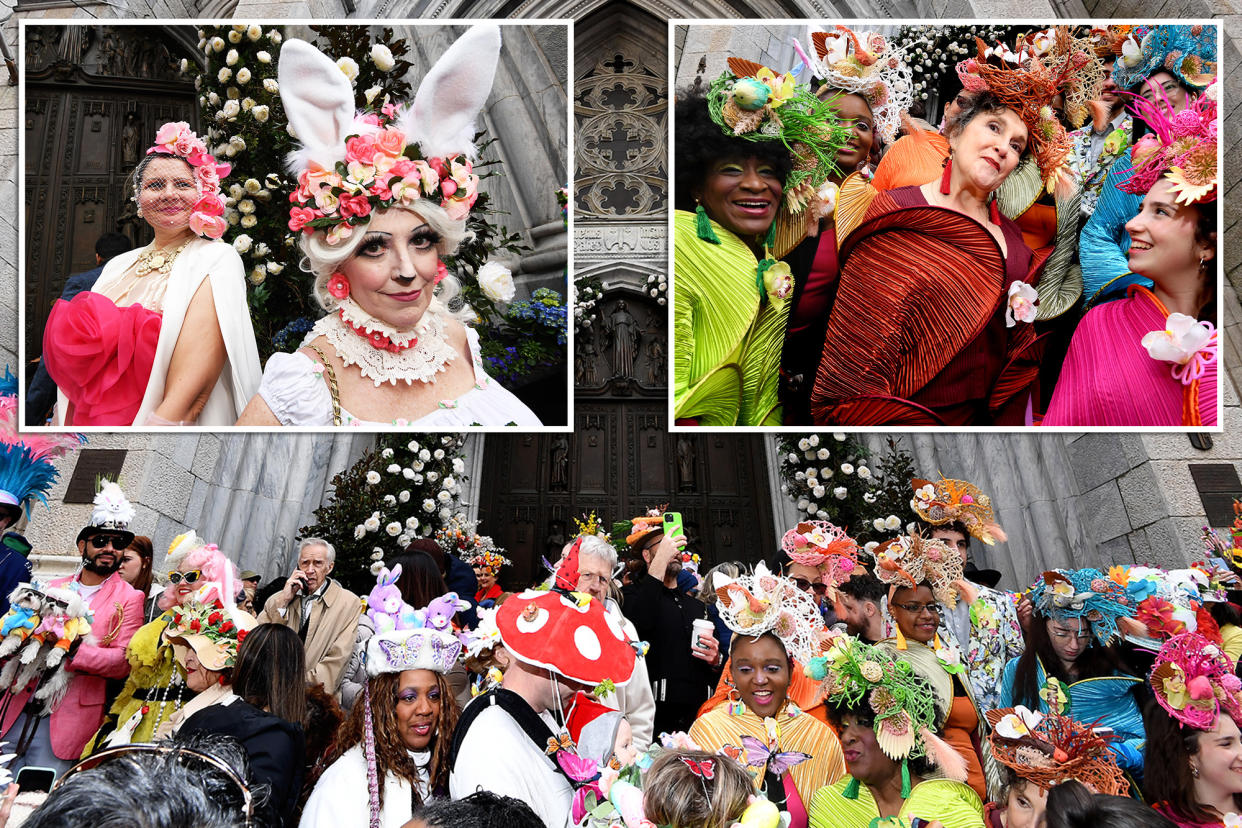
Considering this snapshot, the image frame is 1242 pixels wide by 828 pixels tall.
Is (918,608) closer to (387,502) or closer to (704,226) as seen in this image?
(704,226)

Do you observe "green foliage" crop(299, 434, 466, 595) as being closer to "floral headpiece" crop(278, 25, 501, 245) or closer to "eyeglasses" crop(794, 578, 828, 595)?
"floral headpiece" crop(278, 25, 501, 245)

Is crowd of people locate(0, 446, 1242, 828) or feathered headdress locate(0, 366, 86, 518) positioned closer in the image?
crowd of people locate(0, 446, 1242, 828)

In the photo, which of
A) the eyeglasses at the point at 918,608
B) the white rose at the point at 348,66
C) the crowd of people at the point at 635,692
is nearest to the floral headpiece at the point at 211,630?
the crowd of people at the point at 635,692

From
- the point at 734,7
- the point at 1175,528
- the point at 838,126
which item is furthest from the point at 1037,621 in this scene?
the point at 734,7

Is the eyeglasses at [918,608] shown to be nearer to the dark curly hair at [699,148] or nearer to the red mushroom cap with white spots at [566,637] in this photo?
the red mushroom cap with white spots at [566,637]

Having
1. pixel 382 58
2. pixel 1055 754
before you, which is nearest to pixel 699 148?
pixel 382 58

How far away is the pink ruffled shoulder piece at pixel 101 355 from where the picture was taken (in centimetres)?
625

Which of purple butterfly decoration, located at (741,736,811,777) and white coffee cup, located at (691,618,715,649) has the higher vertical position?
white coffee cup, located at (691,618,715,649)

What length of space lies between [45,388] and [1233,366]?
8092 millimetres

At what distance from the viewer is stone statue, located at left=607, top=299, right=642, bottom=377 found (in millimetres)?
8242

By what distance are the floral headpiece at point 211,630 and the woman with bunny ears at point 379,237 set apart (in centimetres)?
245

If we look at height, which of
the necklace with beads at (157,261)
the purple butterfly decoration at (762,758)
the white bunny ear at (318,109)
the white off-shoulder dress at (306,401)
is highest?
the white bunny ear at (318,109)

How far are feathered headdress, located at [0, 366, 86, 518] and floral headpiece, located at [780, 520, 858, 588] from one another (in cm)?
405

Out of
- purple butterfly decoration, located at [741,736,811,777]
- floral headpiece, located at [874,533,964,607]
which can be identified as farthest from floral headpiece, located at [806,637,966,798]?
floral headpiece, located at [874,533,964,607]
